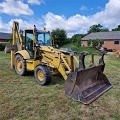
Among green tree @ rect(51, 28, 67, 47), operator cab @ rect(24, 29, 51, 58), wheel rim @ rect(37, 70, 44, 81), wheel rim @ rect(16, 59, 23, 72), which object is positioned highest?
green tree @ rect(51, 28, 67, 47)

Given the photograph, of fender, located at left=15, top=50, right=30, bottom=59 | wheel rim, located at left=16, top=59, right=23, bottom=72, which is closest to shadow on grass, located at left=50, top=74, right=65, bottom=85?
fender, located at left=15, top=50, right=30, bottom=59

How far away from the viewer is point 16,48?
8336mm

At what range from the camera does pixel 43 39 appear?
7.27 metres

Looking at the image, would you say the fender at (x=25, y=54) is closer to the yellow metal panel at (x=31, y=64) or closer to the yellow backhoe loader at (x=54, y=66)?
the yellow backhoe loader at (x=54, y=66)

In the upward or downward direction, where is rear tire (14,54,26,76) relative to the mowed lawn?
upward

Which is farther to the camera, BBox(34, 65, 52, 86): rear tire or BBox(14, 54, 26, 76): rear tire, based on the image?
BBox(14, 54, 26, 76): rear tire

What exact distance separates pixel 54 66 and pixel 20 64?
6.94 ft

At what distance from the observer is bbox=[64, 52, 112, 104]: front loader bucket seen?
15.4 feet

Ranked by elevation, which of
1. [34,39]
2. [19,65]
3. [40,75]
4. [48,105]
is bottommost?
[48,105]

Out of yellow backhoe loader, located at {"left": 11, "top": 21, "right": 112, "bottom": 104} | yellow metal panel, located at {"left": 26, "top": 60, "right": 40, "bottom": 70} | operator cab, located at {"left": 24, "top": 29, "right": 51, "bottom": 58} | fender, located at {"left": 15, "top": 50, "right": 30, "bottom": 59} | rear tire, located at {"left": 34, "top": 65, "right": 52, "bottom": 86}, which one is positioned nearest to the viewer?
yellow backhoe loader, located at {"left": 11, "top": 21, "right": 112, "bottom": 104}

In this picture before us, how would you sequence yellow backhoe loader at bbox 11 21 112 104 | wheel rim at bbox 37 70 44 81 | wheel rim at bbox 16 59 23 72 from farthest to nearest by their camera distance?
wheel rim at bbox 16 59 23 72
wheel rim at bbox 37 70 44 81
yellow backhoe loader at bbox 11 21 112 104

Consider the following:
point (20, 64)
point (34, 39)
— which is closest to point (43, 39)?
point (34, 39)

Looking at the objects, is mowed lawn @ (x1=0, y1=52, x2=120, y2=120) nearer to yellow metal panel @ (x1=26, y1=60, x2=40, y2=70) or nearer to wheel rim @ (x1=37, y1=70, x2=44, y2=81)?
wheel rim @ (x1=37, y1=70, x2=44, y2=81)

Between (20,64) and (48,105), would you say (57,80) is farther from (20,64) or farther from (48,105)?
(48,105)
